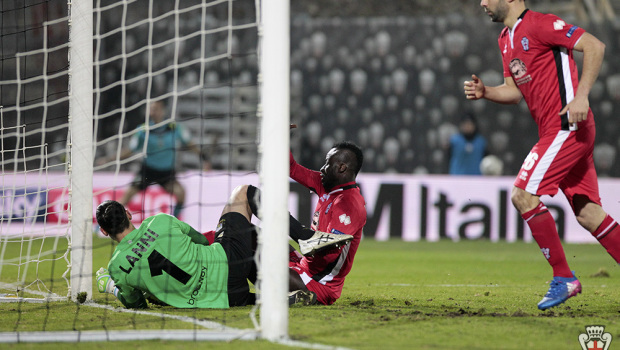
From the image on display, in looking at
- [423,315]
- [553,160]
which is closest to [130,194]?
[423,315]

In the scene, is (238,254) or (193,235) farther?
(193,235)

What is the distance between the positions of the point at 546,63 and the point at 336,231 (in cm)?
168

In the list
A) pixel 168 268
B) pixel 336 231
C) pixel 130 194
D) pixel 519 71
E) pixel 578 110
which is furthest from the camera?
pixel 130 194

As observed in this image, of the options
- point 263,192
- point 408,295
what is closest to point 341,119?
point 408,295

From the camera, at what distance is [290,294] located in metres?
4.43

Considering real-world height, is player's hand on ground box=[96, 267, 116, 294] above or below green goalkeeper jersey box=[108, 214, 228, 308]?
below

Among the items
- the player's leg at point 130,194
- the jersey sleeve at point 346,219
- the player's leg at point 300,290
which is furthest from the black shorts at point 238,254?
the player's leg at point 130,194

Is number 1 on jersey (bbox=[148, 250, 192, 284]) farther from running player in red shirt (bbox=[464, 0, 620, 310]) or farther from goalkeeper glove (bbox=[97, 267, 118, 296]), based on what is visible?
running player in red shirt (bbox=[464, 0, 620, 310])

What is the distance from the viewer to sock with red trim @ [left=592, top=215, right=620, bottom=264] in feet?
14.3

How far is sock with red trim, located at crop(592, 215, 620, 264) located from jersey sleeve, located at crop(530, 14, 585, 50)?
3.77 ft

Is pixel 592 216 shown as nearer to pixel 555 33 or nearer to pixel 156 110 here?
pixel 555 33

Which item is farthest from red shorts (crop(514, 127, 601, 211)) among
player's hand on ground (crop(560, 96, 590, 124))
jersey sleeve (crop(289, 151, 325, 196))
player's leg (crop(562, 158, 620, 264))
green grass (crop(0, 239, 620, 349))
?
jersey sleeve (crop(289, 151, 325, 196))

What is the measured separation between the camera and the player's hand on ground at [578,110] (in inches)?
157

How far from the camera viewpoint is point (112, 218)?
4.27 meters
